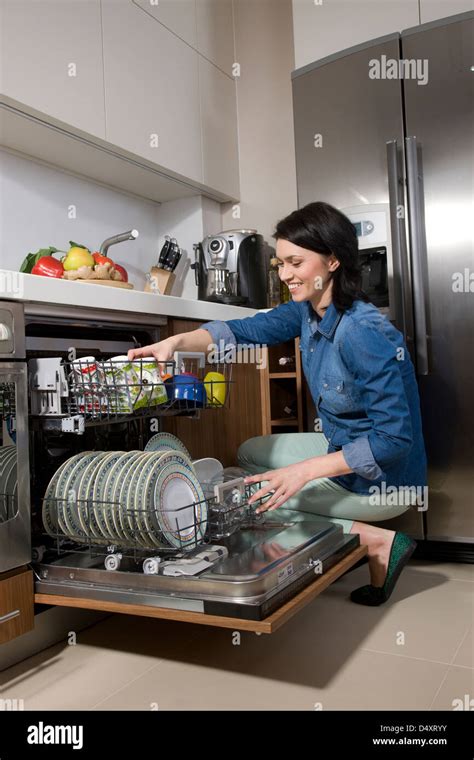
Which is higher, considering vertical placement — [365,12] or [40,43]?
[365,12]

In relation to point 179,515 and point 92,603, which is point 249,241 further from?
point 92,603

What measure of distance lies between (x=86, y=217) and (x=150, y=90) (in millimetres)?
511

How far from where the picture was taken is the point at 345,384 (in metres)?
1.71

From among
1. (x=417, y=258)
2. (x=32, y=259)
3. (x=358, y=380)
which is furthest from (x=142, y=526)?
(x=417, y=258)

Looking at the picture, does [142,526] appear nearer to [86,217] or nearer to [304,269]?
[304,269]

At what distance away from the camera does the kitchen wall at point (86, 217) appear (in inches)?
82.9

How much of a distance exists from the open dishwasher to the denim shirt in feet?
0.77

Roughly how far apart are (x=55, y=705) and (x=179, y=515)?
43cm

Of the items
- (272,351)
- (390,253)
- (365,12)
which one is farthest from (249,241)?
(365,12)

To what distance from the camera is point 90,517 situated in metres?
1.35

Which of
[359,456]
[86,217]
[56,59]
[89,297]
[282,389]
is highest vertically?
[56,59]

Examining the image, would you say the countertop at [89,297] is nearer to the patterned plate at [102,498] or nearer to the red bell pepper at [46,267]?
the red bell pepper at [46,267]

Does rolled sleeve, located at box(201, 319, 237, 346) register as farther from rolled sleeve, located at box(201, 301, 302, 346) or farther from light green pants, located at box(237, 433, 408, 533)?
light green pants, located at box(237, 433, 408, 533)

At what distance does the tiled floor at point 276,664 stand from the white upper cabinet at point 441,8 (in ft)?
6.01
